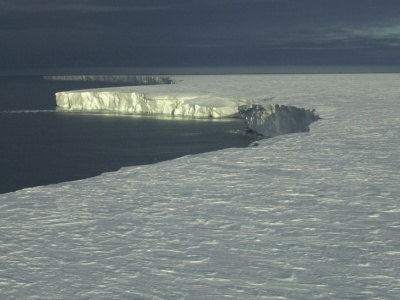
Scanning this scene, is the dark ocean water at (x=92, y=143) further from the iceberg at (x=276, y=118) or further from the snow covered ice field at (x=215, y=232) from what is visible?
the snow covered ice field at (x=215, y=232)

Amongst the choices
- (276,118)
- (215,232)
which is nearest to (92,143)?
(276,118)

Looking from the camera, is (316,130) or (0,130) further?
(0,130)

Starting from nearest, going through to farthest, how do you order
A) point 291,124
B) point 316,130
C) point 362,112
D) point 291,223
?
point 291,223
point 316,130
point 362,112
point 291,124

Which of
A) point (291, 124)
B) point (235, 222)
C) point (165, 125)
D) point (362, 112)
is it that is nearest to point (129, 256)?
point (235, 222)

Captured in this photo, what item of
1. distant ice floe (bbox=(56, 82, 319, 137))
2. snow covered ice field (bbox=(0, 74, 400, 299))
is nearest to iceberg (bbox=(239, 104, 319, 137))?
distant ice floe (bbox=(56, 82, 319, 137))

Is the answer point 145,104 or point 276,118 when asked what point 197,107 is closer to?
point 145,104

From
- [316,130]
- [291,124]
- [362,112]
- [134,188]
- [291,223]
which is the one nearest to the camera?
[291,223]

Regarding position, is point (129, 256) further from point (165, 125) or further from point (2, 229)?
point (165, 125)
